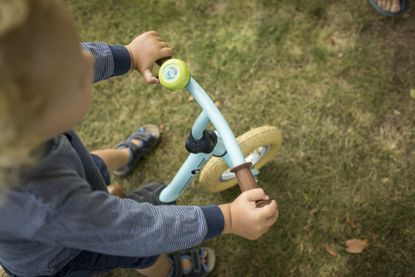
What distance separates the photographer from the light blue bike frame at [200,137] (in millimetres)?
975

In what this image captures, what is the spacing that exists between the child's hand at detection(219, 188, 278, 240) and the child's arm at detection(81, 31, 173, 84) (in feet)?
1.20

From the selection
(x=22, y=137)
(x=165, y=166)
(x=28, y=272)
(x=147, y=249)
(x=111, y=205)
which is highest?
(x=22, y=137)

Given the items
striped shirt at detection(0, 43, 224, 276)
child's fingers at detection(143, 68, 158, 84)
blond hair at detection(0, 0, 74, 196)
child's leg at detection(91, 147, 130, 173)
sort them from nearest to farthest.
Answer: blond hair at detection(0, 0, 74, 196), striped shirt at detection(0, 43, 224, 276), child's fingers at detection(143, 68, 158, 84), child's leg at detection(91, 147, 130, 173)

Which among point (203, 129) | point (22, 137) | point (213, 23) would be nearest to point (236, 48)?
point (213, 23)

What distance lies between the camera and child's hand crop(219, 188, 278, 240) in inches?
35.3

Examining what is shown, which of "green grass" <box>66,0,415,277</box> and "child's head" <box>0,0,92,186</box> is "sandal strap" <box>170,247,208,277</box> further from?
"child's head" <box>0,0,92,186</box>

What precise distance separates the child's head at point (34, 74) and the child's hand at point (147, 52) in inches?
17.1

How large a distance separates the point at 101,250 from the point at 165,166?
88 centimetres

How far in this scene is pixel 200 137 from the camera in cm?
110

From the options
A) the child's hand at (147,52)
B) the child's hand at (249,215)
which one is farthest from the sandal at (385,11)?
the child's hand at (249,215)

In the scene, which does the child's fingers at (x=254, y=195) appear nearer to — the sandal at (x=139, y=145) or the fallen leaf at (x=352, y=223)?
the fallen leaf at (x=352, y=223)

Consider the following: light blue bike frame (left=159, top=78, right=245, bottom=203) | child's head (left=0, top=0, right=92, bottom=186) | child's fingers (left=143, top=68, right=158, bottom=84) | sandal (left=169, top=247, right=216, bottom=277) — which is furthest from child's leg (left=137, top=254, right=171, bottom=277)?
child's head (left=0, top=0, right=92, bottom=186)

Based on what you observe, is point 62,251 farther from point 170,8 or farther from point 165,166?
point 170,8

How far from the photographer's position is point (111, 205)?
0.83 m
